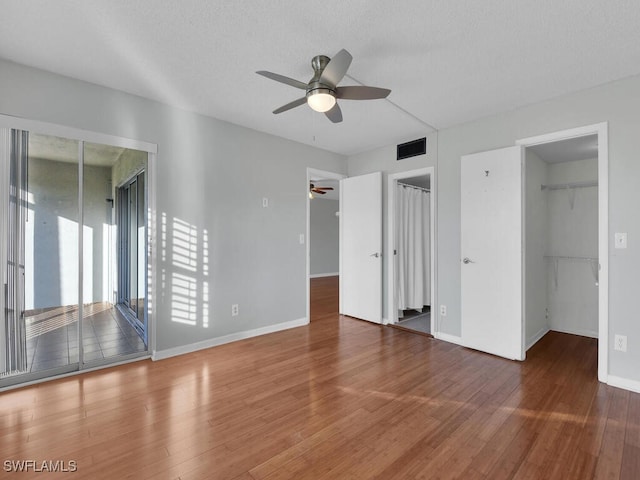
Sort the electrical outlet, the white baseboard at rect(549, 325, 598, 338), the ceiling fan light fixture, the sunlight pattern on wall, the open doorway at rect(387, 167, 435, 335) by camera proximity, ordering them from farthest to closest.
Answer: the open doorway at rect(387, 167, 435, 335), the white baseboard at rect(549, 325, 598, 338), the sunlight pattern on wall, the electrical outlet, the ceiling fan light fixture

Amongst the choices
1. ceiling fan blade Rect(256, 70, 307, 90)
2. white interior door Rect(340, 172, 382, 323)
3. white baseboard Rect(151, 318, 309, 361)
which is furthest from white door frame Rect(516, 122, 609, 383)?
white baseboard Rect(151, 318, 309, 361)

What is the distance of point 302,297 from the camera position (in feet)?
14.2

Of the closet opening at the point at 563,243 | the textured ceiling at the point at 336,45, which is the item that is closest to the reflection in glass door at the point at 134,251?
the textured ceiling at the point at 336,45

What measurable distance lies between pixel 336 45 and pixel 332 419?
257cm

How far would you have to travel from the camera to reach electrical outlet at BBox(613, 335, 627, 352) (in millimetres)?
2514

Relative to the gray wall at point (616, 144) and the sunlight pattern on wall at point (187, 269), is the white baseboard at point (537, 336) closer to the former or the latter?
the gray wall at point (616, 144)

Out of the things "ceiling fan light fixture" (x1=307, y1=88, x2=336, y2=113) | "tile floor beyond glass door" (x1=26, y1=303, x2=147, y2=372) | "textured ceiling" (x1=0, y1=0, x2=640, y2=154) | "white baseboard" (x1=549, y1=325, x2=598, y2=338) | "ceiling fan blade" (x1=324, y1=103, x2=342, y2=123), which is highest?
"textured ceiling" (x1=0, y1=0, x2=640, y2=154)

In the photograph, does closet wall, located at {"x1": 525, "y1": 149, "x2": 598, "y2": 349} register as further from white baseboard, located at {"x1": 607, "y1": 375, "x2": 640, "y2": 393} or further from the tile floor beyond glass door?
the tile floor beyond glass door

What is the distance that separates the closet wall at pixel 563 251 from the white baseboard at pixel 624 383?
37.3 inches

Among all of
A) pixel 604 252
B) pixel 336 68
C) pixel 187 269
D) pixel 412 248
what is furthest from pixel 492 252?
pixel 187 269

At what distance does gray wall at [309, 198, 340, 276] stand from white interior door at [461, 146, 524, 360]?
235 inches

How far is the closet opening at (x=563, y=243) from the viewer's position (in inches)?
139

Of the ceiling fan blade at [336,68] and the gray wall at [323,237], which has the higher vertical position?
the ceiling fan blade at [336,68]

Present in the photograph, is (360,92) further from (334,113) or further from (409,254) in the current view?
(409,254)
